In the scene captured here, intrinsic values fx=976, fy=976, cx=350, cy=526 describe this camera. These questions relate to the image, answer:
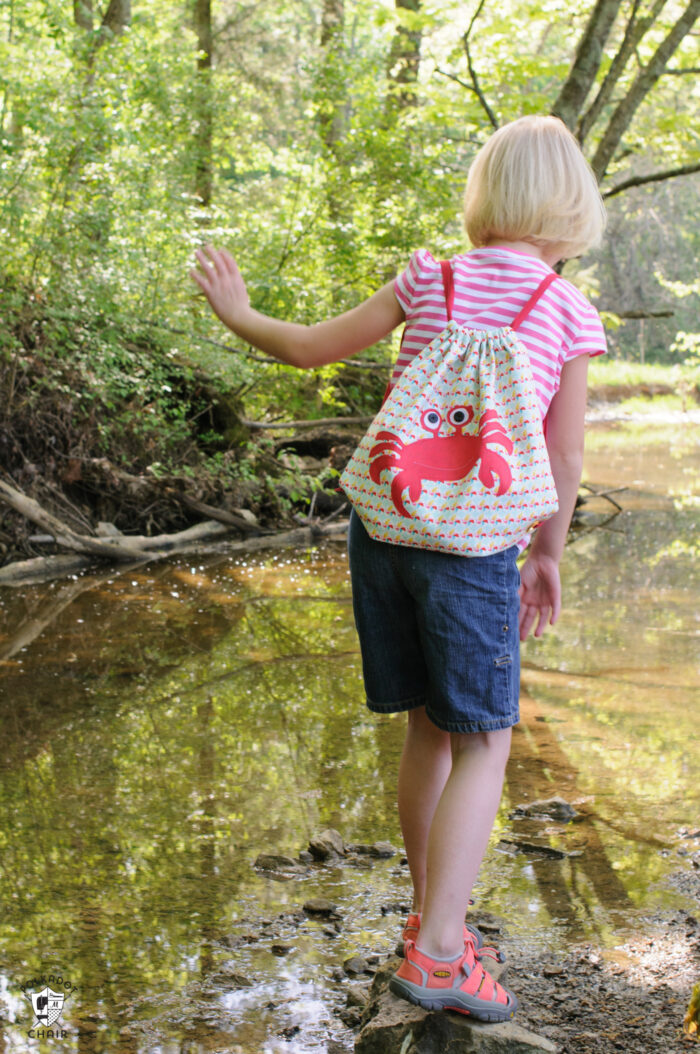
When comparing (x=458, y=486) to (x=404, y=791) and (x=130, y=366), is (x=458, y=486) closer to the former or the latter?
(x=404, y=791)

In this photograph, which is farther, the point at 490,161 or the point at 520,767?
the point at 520,767

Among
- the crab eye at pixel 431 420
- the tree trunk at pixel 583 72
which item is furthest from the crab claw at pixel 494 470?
the tree trunk at pixel 583 72

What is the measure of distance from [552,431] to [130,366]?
648 cm

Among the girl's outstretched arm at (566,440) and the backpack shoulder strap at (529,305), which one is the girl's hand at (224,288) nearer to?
the backpack shoulder strap at (529,305)

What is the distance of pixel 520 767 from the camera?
3.43 m

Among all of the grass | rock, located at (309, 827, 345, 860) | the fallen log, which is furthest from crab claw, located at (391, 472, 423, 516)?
the grass

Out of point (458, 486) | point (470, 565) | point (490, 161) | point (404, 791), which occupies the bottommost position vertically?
point (404, 791)

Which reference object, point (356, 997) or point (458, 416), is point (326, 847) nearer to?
point (356, 997)

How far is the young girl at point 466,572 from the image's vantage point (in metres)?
1.88

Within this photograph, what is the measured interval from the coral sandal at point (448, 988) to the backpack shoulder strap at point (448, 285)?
4.17 ft

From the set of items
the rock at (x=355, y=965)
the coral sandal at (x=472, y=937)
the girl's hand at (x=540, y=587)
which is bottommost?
the rock at (x=355, y=965)

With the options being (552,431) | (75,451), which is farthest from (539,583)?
(75,451)

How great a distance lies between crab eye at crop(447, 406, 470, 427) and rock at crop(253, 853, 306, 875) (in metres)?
1.38

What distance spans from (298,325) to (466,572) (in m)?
0.63
